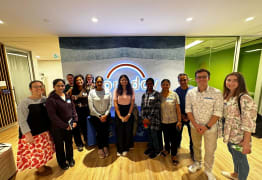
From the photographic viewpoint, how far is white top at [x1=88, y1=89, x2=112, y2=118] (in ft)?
7.22

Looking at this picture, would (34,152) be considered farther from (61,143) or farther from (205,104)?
(205,104)

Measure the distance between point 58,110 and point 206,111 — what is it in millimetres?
2397

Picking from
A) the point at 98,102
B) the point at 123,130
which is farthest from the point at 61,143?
the point at 123,130

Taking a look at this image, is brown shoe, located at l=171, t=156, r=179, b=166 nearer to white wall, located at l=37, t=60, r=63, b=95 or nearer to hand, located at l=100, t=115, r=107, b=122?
hand, located at l=100, t=115, r=107, b=122

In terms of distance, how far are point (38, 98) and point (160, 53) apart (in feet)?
10.6

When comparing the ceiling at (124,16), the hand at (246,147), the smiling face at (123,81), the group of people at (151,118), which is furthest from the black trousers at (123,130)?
the ceiling at (124,16)

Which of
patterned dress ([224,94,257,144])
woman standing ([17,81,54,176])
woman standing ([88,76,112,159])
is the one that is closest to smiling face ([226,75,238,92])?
patterned dress ([224,94,257,144])

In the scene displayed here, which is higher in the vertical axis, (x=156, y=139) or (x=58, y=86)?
(x=58, y=86)

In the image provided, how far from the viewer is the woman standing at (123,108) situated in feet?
7.14

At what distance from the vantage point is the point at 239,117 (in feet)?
4.51

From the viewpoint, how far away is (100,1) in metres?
1.66

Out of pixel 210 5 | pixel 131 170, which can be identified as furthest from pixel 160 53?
pixel 131 170

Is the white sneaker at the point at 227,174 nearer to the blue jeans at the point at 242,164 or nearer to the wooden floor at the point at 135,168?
the wooden floor at the point at 135,168

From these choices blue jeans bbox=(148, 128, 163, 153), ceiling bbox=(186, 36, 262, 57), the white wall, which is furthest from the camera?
the white wall
